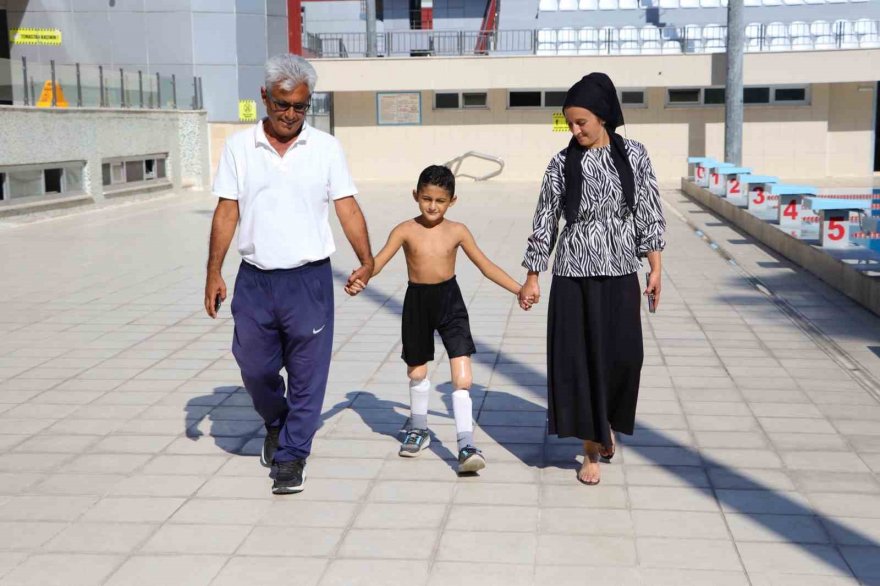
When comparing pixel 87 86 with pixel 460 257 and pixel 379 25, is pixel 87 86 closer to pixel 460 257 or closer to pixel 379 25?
pixel 460 257

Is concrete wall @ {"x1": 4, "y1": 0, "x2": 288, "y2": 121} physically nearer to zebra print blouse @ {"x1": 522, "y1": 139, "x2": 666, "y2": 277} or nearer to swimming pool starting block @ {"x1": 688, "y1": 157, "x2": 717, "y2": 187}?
swimming pool starting block @ {"x1": 688, "y1": 157, "x2": 717, "y2": 187}

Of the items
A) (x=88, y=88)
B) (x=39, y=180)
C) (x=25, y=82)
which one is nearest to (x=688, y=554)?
(x=39, y=180)

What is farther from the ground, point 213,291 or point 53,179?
point 213,291

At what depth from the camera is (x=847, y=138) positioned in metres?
30.3

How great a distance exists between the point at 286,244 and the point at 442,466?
4.38 ft

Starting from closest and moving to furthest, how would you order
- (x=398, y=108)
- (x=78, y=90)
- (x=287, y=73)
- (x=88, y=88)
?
(x=287, y=73)
(x=78, y=90)
(x=88, y=88)
(x=398, y=108)

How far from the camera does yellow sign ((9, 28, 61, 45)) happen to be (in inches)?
1180

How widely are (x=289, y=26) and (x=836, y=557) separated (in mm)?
30792

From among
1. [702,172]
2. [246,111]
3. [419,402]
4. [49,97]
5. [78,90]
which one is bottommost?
[419,402]

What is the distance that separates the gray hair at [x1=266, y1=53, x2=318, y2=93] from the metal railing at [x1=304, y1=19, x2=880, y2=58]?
26.5 metres

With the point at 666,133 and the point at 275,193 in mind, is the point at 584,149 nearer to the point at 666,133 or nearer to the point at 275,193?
the point at 275,193

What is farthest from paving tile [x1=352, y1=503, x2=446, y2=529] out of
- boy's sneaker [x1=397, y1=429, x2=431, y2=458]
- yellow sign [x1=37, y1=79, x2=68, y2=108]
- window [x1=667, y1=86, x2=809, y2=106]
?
window [x1=667, y1=86, x2=809, y2=106]

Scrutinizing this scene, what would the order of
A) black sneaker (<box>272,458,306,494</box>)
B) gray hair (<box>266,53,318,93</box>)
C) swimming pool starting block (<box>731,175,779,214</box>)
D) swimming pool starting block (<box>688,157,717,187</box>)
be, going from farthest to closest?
swimming pool starting block (<box>688,157,717,187</box>)
swimming pool starting block (<box>731,175,779,214</box>)
black sneaker (<box>272,458,306,494</box>)
gray hair (<box>266,53,318,93</box>)

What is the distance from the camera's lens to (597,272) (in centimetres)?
506
